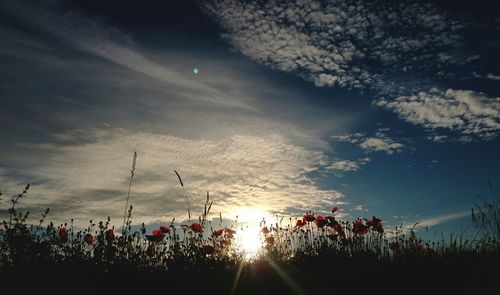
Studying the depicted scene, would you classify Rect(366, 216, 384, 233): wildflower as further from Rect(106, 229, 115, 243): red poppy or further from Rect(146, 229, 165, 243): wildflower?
Rect(106, 229, 115, 243): red poppy

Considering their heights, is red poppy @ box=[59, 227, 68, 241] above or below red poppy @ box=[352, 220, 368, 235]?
below

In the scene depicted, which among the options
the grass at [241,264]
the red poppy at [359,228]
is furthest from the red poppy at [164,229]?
the red poppy at [359,228]

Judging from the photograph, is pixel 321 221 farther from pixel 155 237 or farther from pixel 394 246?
pixel 155 237

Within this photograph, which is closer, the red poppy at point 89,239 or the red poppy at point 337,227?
the red poppy at point 89,239

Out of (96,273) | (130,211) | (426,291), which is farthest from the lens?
(130,211)

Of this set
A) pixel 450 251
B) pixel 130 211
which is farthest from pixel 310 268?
pixel 130 211

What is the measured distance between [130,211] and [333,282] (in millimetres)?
3652

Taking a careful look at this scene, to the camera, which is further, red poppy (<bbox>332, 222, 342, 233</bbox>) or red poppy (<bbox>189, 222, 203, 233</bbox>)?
red poppy (<bbox>332, 222, 342, 233</bbox>)

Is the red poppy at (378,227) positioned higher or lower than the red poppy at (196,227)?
Result: higher

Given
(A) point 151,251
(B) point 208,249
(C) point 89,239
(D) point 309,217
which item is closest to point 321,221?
(D) point 309,217

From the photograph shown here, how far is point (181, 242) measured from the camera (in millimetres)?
7375

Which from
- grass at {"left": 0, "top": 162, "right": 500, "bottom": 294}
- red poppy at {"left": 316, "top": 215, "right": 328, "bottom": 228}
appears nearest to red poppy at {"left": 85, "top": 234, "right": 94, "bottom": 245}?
grass at {"left": 0, "top": 162, "right": 500, "bottom": 294}

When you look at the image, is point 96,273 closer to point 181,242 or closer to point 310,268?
point 181,242

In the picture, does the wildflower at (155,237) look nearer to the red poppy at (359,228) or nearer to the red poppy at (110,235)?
the red poppy at (110,235)
